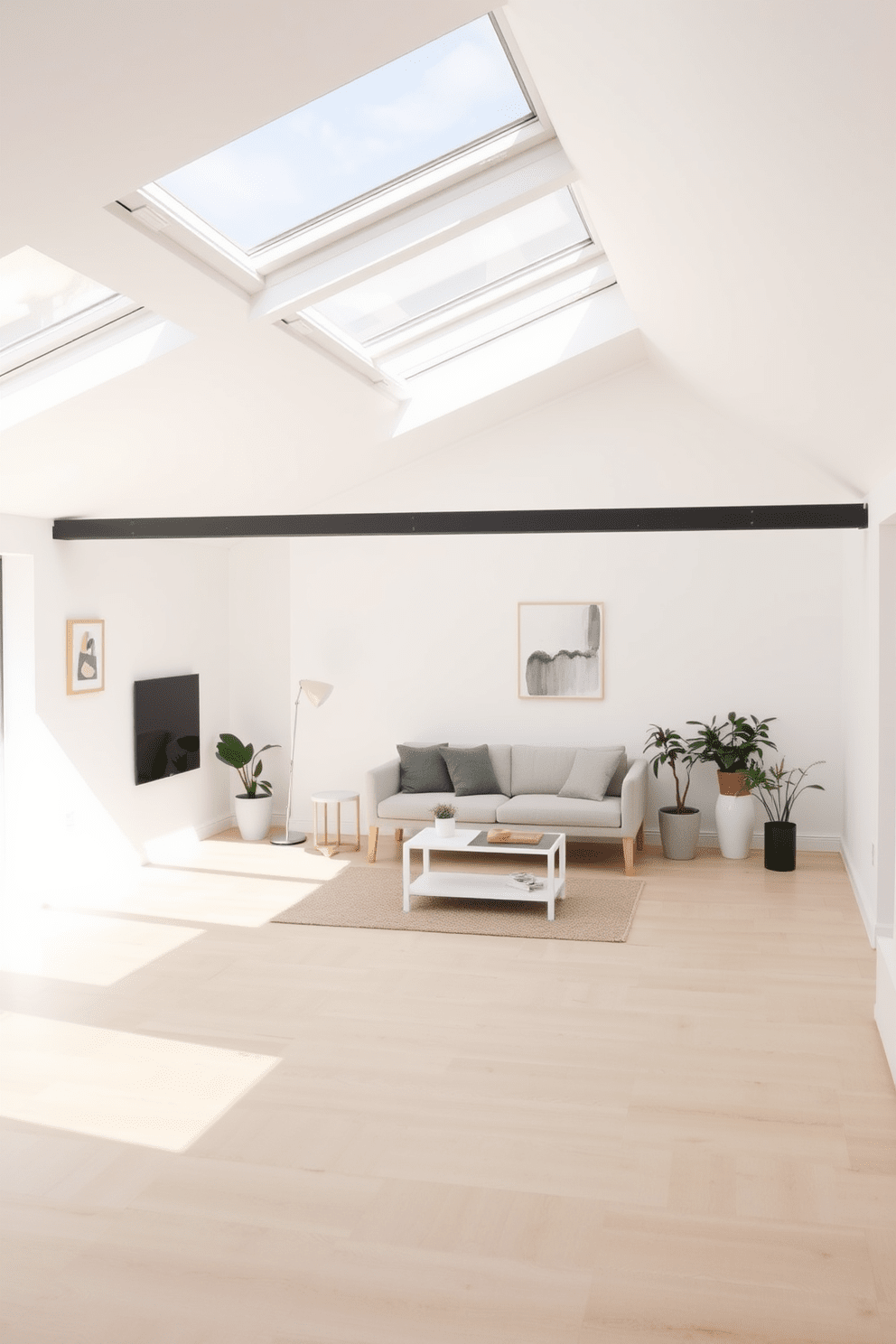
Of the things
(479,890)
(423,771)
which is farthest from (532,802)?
(479,890)

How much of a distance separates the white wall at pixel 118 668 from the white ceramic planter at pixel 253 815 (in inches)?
14.3

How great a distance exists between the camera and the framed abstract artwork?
8.95 meters

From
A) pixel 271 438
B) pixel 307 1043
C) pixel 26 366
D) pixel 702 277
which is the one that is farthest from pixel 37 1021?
pixel 702 277

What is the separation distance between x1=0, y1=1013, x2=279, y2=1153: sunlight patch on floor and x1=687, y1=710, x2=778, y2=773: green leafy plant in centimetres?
464

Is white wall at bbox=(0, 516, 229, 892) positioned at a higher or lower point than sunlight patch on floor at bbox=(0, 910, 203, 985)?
higher

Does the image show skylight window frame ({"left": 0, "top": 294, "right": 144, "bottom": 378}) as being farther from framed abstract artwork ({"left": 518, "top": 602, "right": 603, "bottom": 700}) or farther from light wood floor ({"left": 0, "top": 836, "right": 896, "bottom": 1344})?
framed abstract artwork ({"left": 518, "top": 602, "right": 603, "bottom": 700})

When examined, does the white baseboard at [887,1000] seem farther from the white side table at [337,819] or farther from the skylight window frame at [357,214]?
the white side table at [337,819]

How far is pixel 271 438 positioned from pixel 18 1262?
4595 mm

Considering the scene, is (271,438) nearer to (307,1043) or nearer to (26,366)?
(26,366)

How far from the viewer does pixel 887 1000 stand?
4.57 meters

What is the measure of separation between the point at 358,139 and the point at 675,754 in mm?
5521

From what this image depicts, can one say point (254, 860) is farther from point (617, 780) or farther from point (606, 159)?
point (606, 159)

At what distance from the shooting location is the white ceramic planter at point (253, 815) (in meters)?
9.21

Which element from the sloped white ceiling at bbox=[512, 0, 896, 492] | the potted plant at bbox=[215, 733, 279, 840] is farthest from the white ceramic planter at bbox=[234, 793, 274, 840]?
the sloped white ceiling at bbox=[512, 0, 896, 492]
